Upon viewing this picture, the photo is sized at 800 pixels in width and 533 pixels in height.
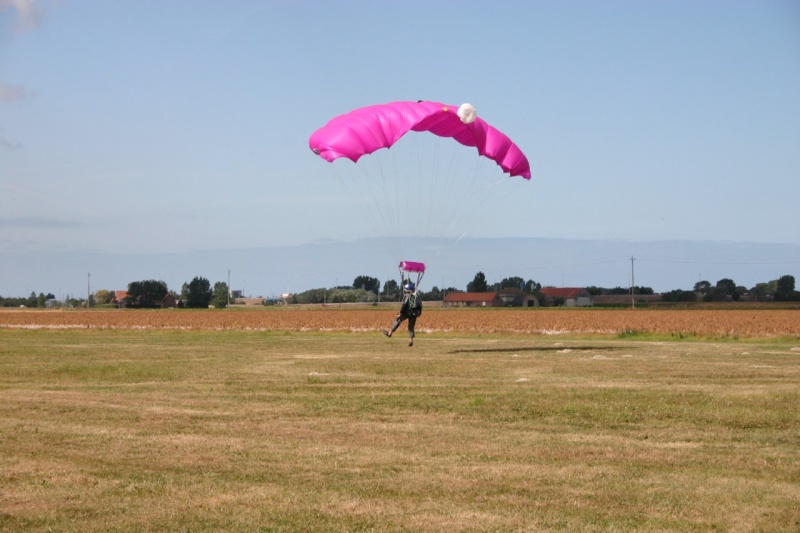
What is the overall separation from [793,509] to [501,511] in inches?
102

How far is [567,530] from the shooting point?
25.3 ft

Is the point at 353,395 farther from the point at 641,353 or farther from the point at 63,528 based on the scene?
the point at 641,353

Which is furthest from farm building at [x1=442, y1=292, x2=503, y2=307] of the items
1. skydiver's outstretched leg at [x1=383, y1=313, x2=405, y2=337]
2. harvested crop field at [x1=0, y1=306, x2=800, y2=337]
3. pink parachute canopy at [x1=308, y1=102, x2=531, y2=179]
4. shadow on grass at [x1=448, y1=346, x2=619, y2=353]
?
pink parachute canopy at [x1=308, y1=102, x2=531, y2=179]

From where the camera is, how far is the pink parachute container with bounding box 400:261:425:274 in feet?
81.8

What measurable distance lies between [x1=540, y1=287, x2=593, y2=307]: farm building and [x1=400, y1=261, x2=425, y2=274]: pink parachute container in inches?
5591

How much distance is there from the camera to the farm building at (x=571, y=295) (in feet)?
548

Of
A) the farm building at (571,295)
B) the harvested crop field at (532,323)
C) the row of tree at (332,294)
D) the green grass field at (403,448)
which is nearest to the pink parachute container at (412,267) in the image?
the green grass field at (403,448)

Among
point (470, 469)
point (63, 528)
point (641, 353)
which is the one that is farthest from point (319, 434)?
point (641, 353)

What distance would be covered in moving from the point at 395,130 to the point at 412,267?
387 cm

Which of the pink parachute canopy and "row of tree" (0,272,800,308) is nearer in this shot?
the pink parachute canopy

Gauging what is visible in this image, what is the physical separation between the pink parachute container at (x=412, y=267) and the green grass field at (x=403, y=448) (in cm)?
359

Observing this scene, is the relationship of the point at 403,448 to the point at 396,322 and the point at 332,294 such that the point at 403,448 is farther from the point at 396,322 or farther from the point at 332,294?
the point at 332,294

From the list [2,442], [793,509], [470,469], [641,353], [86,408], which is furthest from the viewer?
[641,353]

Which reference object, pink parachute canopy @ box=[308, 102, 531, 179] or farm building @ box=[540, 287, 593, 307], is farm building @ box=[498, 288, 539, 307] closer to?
farm building @ box=[540, 287, 593, 307]
